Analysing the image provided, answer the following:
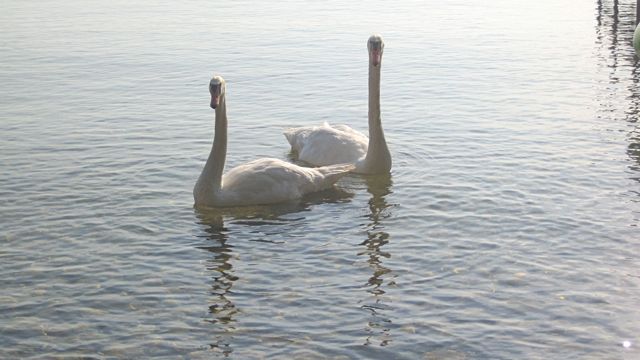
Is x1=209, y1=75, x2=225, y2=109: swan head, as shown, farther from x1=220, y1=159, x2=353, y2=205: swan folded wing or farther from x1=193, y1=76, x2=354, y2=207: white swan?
x1=220, y1=159, x2=353, y2=205: swan folded wing

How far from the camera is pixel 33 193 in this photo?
16.8m

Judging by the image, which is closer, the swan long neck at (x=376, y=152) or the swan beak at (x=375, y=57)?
the swan long neck at (x=376, y=152)

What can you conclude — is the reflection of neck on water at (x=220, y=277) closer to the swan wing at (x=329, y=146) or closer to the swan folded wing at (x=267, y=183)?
the swan folded wing at (x=267, y=183)

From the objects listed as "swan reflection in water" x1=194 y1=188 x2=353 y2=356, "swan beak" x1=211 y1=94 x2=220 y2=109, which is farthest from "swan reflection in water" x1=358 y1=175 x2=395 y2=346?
"swan beak" x1=211 y1=94 x2=220 y2=109

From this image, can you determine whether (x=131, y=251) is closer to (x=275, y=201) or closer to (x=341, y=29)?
(x=275, y=201)

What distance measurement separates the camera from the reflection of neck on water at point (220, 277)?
1153 cm

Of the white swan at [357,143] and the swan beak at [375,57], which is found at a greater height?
the swan beak at [375,57]

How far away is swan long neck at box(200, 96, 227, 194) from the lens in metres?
16.0

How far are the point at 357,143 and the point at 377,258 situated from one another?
5.16 metres

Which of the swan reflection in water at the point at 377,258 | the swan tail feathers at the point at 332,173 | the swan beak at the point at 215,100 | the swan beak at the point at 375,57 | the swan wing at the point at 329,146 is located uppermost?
the swan beak at the point at 375,57

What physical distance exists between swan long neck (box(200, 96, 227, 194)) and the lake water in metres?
0.49

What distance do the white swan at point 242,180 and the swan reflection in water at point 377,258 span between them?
42.8 inches

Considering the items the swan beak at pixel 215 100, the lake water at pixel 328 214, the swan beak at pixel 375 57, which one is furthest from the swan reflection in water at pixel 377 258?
the swan beak at pixel 215 100

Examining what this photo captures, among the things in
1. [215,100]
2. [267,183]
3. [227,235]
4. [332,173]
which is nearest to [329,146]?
[332,173]
